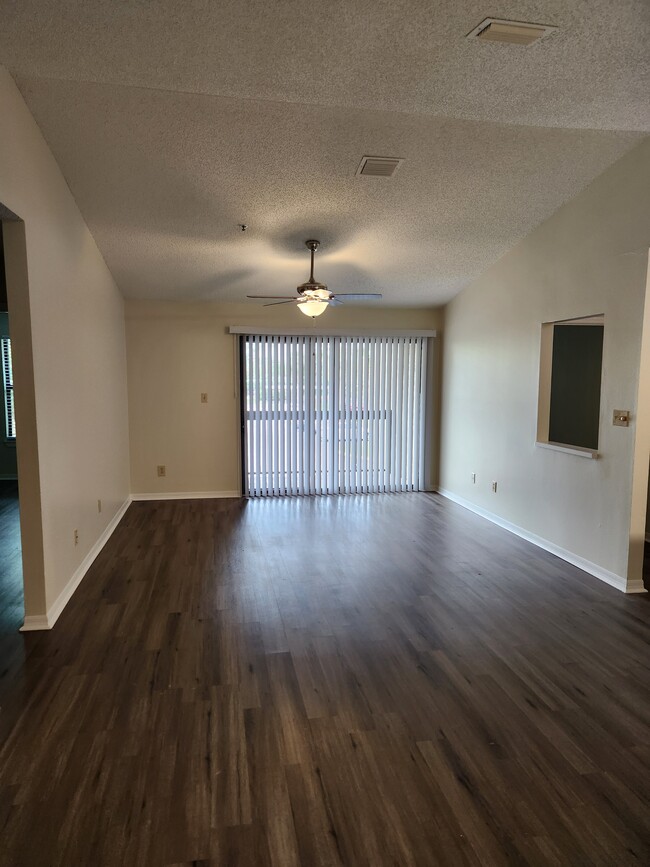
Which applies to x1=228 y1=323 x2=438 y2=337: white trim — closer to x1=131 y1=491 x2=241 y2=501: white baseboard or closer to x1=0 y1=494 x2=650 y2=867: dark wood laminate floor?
x1=131 y1=491 x2=241 y2=501: white baseboard

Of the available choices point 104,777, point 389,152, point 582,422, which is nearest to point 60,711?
point 104,777

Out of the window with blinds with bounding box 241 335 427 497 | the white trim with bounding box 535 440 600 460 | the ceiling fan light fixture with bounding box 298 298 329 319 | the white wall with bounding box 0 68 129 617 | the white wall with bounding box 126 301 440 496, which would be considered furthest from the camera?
the window with blinds with bounding box 241 335 427 497

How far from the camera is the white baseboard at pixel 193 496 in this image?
6.37 m

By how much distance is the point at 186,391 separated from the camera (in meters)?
6.34

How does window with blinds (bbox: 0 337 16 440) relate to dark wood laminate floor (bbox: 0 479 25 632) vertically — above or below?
above

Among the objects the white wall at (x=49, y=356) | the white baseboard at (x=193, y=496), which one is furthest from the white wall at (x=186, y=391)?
the white wall at (x=49, y=356)

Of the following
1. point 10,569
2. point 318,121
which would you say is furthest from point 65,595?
point 318,121

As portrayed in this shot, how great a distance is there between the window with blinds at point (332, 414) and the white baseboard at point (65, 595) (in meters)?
2.36

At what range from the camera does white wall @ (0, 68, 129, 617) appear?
267 cm

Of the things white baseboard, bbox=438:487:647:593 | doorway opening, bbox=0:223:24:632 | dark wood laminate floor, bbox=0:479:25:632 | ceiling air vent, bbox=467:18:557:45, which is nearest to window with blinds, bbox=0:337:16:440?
doorway opening, bbox=0:223:24:632

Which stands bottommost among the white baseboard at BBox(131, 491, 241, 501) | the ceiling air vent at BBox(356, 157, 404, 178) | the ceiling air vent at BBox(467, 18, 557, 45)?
the white baseboard at BBox(131, 491, 241, 501)

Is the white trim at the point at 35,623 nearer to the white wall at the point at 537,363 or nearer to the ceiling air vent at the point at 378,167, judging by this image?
the ceiling air vent at the point at 378,167

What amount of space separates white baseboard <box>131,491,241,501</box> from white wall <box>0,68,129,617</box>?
76.2 inches

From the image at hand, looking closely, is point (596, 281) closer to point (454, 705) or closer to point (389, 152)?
point (389, 152)
